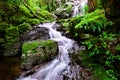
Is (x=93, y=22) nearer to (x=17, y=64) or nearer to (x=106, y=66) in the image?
(x=106, y=66)

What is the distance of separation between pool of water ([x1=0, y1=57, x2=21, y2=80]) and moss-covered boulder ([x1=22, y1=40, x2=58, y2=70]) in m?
0.52

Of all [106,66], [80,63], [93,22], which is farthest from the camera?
[93,22]

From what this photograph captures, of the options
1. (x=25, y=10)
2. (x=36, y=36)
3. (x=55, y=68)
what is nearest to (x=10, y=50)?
(x=36, y=36)

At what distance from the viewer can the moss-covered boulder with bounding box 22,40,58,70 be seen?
278 inches

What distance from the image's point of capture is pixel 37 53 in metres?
7.19

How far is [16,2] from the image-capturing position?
561 inches

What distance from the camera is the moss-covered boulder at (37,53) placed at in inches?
278

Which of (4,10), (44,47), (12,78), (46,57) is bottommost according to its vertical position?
(12,78)

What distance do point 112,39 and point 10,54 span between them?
19.0 feet

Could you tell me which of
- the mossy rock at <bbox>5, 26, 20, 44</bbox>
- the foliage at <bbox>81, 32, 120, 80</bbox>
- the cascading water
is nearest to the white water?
the cascading water

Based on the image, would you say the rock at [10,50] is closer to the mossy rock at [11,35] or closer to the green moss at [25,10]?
the mossy rock at [11,35]

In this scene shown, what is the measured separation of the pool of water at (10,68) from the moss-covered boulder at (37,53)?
52 centimetres

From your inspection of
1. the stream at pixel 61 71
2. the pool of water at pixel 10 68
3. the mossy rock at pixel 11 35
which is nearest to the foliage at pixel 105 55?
the stream at pixel 61 71

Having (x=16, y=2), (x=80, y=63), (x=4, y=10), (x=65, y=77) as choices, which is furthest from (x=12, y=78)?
(x=16, y=2)
